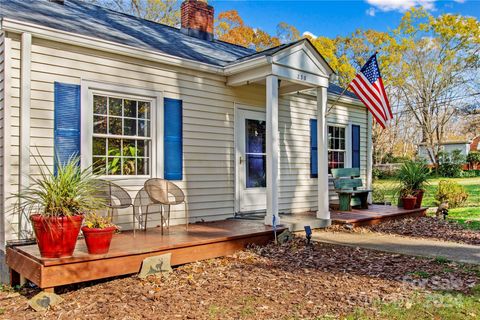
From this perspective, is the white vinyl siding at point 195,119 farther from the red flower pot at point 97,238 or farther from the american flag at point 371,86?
the american flag at point 371,86

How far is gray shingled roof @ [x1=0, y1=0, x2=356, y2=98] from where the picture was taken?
535 cm

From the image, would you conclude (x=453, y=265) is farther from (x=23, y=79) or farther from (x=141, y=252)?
(x=23, y=79)

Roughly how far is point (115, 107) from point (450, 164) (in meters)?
23.4

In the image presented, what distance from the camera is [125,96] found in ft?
18.6

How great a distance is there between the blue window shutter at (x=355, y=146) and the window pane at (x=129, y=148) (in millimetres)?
5675

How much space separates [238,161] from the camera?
7.04 meters

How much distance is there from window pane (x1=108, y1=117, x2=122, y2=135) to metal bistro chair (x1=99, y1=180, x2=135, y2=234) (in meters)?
0.78

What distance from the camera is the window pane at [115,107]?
5.55 meters

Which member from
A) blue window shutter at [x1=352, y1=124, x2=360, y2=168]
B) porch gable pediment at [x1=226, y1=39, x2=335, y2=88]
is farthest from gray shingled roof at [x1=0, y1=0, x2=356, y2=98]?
blue window shutter at [x1=352, y1=124, x2=360, y2=168]

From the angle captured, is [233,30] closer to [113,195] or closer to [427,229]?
[427,229]

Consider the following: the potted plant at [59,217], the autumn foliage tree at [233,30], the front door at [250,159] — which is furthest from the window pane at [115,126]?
the autumn foliage tree at [233,30]

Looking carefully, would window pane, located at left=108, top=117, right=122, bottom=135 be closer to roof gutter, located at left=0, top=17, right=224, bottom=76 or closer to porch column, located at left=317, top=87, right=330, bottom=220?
roof gutter, located at left=0, top=17, right=224, bottom=76

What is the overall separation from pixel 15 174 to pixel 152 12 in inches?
639

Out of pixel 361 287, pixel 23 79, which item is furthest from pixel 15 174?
pixel 361 287
